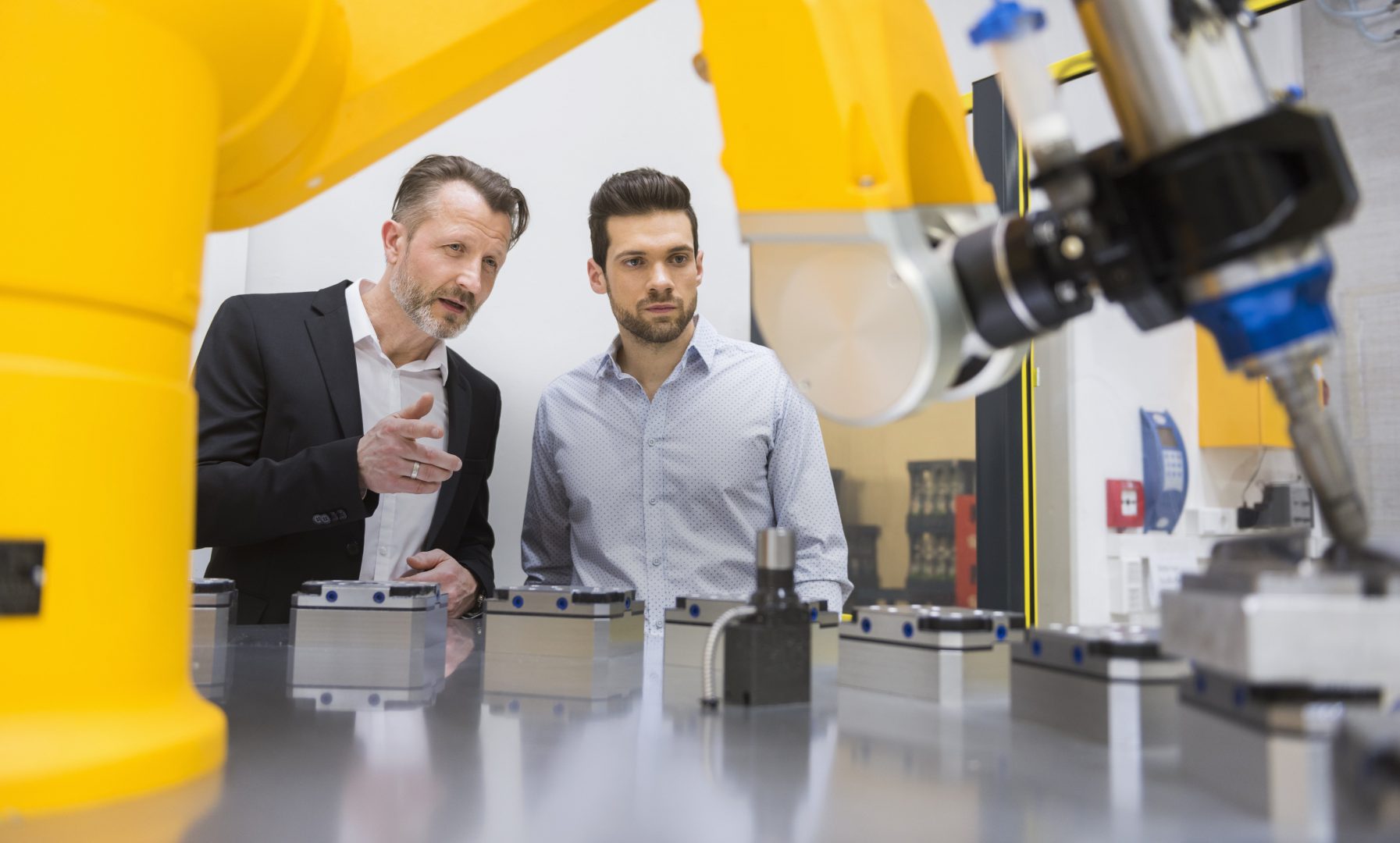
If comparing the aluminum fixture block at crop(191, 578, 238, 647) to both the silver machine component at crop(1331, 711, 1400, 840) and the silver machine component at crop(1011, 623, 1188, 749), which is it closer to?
the silver machine component at crop(1011, 623, 1188, 749)

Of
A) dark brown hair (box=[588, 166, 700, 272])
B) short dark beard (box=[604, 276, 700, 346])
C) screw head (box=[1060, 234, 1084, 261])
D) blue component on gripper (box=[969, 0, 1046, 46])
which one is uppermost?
dark brown hair (box=[588, 166, 700, 272])

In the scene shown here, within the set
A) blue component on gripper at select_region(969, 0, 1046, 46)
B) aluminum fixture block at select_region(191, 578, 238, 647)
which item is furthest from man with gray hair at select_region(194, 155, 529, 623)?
blue component on gripper at select_region(969, 0, 1046, 46)

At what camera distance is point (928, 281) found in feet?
1.30

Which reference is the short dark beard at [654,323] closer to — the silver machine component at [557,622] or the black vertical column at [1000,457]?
the black vertical column at [1000,457]

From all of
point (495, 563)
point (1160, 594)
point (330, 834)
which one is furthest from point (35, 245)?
point (495, 563)

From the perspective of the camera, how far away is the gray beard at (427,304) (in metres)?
2.04

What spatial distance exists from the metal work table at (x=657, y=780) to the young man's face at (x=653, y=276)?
61.4 inches

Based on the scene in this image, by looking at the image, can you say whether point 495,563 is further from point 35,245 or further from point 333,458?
point 35,245

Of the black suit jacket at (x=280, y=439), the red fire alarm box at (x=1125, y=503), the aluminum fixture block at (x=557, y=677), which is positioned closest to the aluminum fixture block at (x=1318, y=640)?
the aluminum fixture block at (x=557, y=677)

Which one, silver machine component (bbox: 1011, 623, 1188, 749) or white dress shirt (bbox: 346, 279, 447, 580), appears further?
white dress shirt (bbox: 346, 279, 447, 580)

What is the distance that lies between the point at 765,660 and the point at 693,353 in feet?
5.12

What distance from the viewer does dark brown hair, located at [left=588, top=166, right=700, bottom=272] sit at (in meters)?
2.11

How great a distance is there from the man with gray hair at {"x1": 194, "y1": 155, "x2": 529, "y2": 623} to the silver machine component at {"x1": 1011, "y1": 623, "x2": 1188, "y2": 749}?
3.68 feet

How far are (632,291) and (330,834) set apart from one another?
5.99ft
